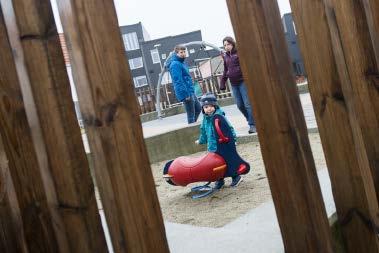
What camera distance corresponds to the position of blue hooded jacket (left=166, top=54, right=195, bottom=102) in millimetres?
7770

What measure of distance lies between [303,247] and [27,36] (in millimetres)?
1043

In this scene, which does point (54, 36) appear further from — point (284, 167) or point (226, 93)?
point (226, 93)

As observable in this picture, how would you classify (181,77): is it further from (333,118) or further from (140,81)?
(140,81)

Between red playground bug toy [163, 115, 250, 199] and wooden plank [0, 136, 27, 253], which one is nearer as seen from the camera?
wooden plank [0, 136, 27, 253]

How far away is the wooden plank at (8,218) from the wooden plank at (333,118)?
1.04 metres

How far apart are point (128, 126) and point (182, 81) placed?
711 cm

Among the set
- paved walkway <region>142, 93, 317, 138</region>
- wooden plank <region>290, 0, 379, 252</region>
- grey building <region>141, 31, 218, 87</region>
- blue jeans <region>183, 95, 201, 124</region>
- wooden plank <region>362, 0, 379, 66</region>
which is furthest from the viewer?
grey building <region>141, 31, 218, 87</region>

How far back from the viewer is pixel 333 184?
1433 mm

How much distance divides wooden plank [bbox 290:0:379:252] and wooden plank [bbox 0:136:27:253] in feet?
3.41

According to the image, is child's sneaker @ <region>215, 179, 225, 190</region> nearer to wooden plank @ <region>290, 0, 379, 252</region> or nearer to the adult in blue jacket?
wooden plank @ <region>290, 0, 379, 252</region>

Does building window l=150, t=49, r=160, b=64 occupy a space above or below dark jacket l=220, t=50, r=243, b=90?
above

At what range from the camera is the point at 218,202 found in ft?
10.9

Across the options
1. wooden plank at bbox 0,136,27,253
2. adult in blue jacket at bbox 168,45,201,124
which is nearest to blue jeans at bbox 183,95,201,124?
adult in blue jacket at bbox 168,45,201,124

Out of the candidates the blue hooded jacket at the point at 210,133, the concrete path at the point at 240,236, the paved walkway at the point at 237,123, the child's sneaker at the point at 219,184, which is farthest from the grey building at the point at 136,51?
the concrete path at the point at 240,236
